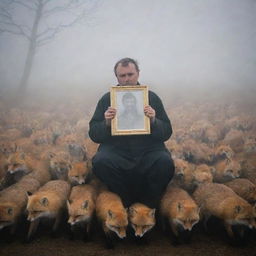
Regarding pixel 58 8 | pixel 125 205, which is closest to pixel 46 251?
pixel 125 205

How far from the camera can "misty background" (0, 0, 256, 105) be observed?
35.2 ft

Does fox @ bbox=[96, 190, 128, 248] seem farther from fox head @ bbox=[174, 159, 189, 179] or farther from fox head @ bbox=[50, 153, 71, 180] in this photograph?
fox head @ bbox=[50, 153, 71, 180]

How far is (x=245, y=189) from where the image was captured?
5207mm

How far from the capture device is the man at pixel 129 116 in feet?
15.0

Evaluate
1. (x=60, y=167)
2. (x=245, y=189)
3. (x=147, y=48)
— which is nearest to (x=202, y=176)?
(x=245, y=189)

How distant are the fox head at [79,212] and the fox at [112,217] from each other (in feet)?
0.64

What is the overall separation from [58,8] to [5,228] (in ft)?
29.6

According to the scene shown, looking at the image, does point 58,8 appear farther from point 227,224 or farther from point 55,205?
point 227,224

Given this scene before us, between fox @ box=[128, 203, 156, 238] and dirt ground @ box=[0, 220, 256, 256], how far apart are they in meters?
0.22

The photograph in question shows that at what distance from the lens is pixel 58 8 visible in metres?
10.9

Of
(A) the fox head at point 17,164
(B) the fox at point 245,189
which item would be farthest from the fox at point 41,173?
(B) the fox at point 245,189

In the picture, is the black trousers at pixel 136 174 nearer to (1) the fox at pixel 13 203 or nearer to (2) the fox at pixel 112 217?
(2) the fox at pixel 112 217

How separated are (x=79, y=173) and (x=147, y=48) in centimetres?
724

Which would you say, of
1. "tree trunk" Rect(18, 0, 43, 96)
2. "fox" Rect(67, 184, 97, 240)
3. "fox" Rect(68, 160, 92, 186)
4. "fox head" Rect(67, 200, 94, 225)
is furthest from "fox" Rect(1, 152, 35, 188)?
"tree trunk" Rect(18, 0, 43, 96)
